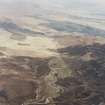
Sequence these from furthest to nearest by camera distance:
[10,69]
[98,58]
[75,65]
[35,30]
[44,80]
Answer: [35,30], [98,58], [75,65], [10,69], [44,80]

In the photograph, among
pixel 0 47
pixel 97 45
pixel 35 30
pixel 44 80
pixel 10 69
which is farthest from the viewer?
pixel 35 30

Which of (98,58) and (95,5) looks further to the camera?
(95,5)

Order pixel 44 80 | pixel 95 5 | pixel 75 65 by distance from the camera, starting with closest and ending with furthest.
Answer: pixel 44 80, pixel 75 65, pixel 95 5

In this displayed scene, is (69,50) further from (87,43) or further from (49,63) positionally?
(49,63)

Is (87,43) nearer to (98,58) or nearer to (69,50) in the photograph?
(69,50)

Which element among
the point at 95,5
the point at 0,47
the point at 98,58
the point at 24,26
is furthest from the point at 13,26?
the point at 95,5

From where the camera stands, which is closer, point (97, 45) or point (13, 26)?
point (97, 45)

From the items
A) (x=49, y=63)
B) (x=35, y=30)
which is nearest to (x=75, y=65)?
(x=49, y=63)

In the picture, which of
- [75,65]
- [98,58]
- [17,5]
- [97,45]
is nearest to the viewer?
[75,65]
